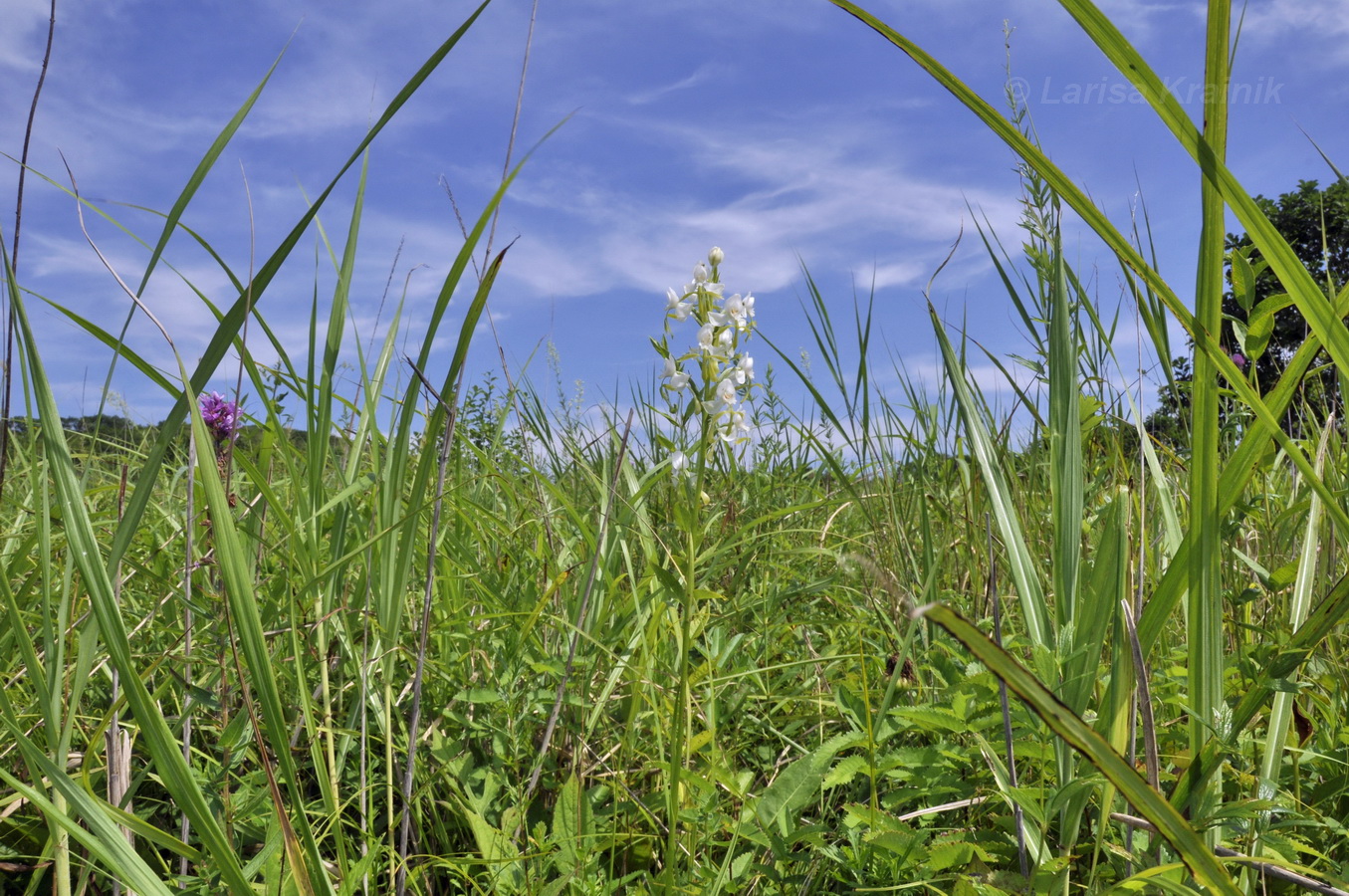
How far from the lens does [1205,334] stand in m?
0.78

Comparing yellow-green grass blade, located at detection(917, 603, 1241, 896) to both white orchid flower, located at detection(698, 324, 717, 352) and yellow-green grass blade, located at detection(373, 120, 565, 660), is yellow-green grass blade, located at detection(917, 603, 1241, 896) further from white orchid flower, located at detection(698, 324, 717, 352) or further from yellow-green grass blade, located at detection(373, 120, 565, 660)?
white orchid flower, located at detection(698, 324, 717, 352)

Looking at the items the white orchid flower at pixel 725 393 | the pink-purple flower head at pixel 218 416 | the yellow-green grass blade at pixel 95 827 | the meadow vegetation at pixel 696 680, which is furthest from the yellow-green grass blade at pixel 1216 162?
the pink-purple flower head at pixel 218 416

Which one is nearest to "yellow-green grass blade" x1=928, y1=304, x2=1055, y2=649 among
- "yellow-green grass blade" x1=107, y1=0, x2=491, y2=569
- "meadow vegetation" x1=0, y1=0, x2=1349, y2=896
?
"meadow vegetation" x1=0, y1=0, x2=1349, y2=896

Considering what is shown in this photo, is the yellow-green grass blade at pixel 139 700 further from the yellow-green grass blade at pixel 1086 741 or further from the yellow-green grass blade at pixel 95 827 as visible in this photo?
the yellow-green grass blade at pixel 1086 741

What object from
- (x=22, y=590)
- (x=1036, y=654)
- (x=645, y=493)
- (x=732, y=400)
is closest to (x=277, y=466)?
(x=22, y=590)

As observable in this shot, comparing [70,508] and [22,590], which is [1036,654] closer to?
[70,508]

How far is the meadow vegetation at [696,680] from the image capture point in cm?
87

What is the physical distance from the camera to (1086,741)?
0.55 metres

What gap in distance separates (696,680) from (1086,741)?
1080mm

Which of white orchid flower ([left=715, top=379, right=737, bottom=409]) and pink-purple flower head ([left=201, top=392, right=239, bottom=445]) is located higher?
pink-purple flower head ([left=201, top=392, right=239, bottom=445])

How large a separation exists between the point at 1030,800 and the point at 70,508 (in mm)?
1203

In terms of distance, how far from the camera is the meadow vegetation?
2.85 ft

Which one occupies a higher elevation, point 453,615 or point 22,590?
point 22,590

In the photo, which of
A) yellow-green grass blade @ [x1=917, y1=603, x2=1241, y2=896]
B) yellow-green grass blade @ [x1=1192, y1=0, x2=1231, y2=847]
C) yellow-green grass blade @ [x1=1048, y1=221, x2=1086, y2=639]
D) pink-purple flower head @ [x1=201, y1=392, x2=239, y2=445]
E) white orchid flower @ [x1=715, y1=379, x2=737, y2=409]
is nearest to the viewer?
yellow-green grass blade @ [x1=917, y1=603, x2=1241, y2=896]
